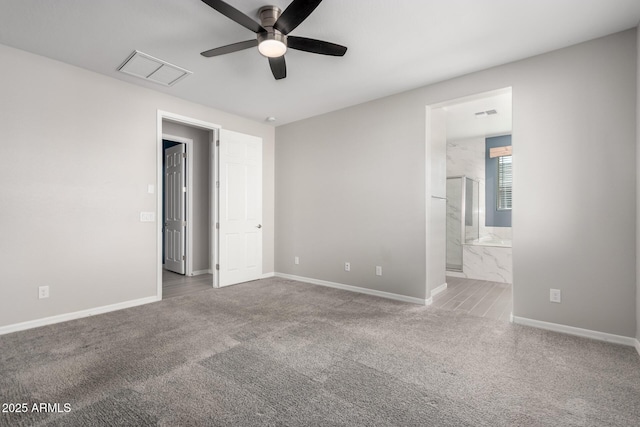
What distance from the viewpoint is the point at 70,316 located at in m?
3.26

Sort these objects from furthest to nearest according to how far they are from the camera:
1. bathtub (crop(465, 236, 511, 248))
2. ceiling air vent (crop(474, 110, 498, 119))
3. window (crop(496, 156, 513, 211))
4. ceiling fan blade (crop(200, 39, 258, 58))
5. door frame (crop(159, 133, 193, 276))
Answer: window (crop(496, 156, 513, 211)) < door frame (crop(159, 133, 193, 276)) < bathtub (crop(465, 236, 511, 248)) < ceiling air vent (crop(474, 110, 498, 119)) < ceiling fan blade (crop(200, 39, 258, 58))

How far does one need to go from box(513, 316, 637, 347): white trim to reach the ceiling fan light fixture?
3.32m

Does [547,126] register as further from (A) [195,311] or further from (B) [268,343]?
(A) [195,311]

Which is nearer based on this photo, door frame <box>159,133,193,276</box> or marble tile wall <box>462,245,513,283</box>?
marble tile wall <box>462,245,513,283</box>

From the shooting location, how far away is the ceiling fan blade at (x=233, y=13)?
1957 millimetres

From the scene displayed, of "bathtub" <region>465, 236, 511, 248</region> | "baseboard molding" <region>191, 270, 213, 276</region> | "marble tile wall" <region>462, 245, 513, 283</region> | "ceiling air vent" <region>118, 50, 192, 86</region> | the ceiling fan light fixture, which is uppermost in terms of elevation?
"ceiling air vent" <region>118, 50, 192, 86</region>

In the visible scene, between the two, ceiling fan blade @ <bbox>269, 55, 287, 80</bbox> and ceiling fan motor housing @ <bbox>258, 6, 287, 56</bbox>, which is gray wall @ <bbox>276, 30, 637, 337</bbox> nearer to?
ceiling fan blade @ <bbox>269, 55, 287, 80</bbox>

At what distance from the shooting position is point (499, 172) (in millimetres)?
5969

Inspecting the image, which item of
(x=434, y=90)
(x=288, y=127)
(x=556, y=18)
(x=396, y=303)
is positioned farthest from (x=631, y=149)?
(x=288, y=127)

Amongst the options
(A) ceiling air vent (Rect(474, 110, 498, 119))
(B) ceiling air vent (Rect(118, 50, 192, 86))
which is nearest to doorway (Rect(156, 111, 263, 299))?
(B) ceiling air vent (Rect(118, 50, 192, 86))

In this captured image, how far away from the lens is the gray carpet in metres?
1.72

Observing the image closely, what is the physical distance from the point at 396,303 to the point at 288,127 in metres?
3.30

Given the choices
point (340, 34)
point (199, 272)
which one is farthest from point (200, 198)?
point (340, 34)

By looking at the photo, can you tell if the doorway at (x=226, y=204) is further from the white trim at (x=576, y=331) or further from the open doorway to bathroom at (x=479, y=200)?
the white trim at (x=576, y=331)
